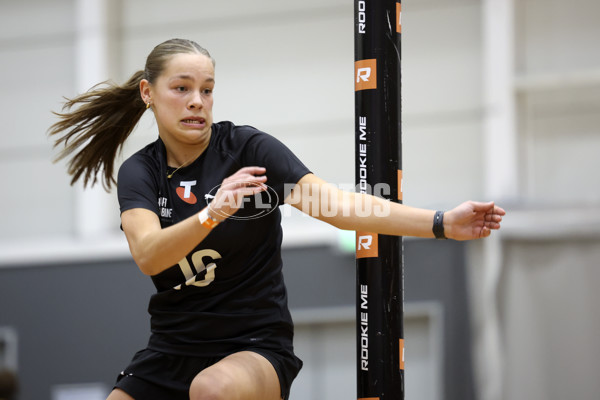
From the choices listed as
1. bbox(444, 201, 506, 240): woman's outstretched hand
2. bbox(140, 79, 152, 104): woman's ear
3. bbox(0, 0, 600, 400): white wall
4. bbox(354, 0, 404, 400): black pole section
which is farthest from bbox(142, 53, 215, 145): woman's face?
bbox(0, 0, 600, 400): white wall

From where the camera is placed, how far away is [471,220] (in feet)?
7.68

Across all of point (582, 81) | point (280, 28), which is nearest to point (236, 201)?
point (582, 81)

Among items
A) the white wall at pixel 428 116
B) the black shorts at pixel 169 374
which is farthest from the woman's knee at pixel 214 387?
the white wall at pixel 428 116

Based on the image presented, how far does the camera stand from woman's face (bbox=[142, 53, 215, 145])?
2.56 metres

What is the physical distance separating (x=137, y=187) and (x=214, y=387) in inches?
27.0

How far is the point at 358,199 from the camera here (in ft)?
7.95

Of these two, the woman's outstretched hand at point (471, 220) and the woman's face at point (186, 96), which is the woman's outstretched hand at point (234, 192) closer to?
the woman's face at point (186, 96)

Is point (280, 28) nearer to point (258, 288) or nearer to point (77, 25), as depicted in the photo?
point (77, 25)

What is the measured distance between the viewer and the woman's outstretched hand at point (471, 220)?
7.60 feet

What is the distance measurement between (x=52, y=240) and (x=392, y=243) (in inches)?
279

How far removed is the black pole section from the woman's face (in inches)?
20.2

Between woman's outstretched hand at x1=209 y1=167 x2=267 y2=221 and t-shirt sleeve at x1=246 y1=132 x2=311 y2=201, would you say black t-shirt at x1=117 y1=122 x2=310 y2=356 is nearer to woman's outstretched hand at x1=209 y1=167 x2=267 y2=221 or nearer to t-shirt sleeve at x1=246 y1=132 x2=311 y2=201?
t-shirt sleeve at x1=246 y1=132 x2=311 y2=201

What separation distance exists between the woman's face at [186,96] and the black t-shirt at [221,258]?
0.11 metres

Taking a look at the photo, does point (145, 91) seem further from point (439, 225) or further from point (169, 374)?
point (439, 225)
